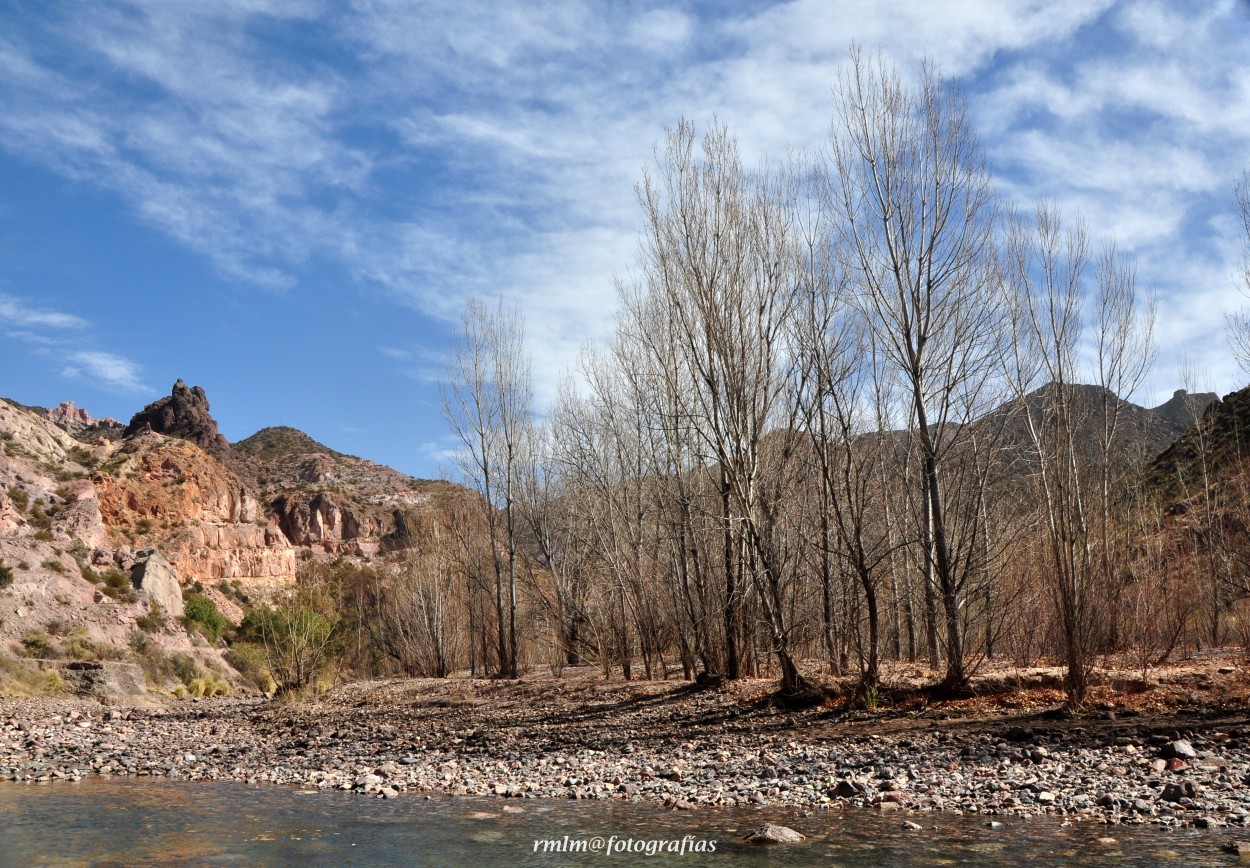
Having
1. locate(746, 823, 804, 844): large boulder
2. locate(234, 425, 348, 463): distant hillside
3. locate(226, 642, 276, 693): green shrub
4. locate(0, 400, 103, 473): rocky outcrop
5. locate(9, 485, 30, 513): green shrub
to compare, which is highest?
locate(234, 425, 348, 463): distant hillside

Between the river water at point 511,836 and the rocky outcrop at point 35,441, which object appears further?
the rocky outcrop at point 35,441

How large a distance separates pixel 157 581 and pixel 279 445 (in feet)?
175

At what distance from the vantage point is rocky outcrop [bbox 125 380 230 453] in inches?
2953

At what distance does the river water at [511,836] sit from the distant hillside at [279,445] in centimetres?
8086

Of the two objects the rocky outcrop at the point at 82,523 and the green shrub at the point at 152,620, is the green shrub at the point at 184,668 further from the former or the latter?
the rocky outcrop at the point at 82,523

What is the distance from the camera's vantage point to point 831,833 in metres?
6.53

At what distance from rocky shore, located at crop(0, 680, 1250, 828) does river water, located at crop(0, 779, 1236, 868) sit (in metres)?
0.46

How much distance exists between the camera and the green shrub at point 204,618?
38.7 metres

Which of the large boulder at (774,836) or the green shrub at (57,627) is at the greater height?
the green shrub at (57,627)

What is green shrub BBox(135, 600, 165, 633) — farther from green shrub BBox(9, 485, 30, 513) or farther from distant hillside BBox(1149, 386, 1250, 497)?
distant hillside BBox(1149, 386, 1250, 497)

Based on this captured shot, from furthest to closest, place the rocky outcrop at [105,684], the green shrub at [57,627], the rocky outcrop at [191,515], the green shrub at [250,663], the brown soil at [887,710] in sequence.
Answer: the rocky outcrop at [191,515]
the green shrub at [250,663]
the green shrub at [57,627]
the rocky outcrop at [105,684]
the brown soil at [887,710]

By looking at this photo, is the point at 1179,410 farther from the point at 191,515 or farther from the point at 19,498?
the point at 191,515

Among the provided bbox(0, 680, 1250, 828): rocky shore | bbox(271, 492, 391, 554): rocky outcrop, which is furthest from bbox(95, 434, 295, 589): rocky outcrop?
bbox(0, 680, 1250, 828): rocky shore

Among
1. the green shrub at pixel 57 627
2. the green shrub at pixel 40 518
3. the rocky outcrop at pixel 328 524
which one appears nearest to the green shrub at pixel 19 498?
the green shrub at pixel 40 518
